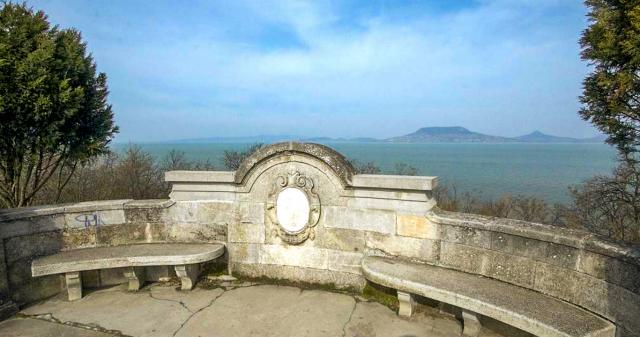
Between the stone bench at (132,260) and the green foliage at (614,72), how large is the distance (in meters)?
6.03

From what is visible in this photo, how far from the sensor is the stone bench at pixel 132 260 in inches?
158

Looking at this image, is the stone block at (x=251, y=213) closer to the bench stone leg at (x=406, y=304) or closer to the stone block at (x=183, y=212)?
the stone block at (x=183, y=212)

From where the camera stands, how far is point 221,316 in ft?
12.4

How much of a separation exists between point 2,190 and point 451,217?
7.18m

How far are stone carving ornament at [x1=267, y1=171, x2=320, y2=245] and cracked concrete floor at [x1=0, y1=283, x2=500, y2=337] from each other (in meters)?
0.72

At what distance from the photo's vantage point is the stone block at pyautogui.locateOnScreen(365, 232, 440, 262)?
12.8 feet

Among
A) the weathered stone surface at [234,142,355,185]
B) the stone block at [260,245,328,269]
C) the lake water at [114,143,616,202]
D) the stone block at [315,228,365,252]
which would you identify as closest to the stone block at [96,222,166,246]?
the weathered stone surface at [234,142,355,185]

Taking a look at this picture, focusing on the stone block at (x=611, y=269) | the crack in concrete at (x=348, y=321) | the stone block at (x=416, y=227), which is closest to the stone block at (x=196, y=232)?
the crack in concrete at (x=348, y=321)

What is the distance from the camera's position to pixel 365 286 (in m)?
4.26

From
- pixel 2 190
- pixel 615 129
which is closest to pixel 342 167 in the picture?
pixel 615 129

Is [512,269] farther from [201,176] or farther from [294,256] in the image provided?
[201,176]

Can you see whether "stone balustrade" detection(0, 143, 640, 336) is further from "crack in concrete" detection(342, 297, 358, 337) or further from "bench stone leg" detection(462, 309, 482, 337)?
"bench stone leg" detection(462, 309, 482, 337)

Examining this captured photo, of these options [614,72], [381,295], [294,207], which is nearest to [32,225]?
[294,207]

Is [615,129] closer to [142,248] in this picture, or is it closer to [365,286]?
[365,286]
